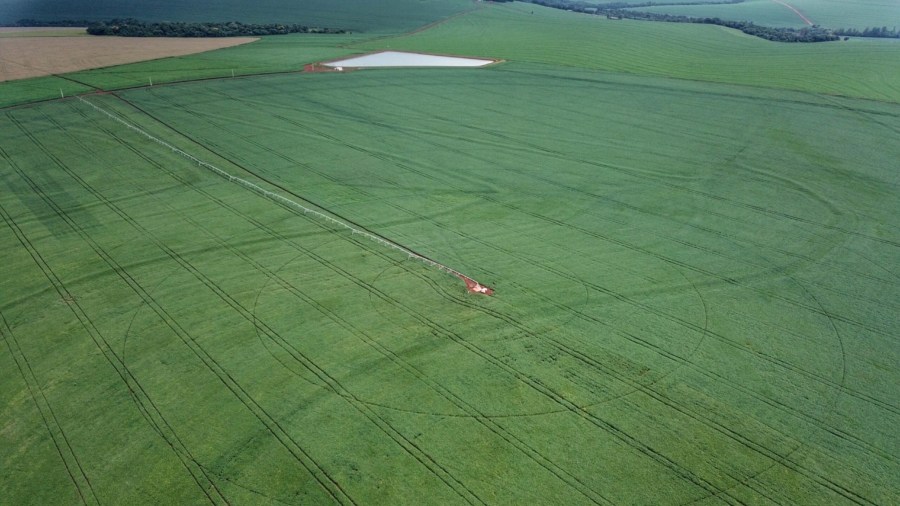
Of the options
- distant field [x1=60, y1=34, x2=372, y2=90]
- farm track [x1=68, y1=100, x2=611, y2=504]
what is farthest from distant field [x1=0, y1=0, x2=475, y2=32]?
farm track [x1=68, y1=100, x2=611, y2=504]

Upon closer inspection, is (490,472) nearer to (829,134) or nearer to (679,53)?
(829,134)

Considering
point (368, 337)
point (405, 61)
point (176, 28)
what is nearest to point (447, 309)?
point (368, 337)

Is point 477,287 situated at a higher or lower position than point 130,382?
higher

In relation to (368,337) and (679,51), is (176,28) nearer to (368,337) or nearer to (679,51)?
(679,51)

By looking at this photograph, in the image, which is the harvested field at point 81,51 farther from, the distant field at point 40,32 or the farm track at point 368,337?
the farm track at point 368,337

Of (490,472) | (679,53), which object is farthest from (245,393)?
(679,53)

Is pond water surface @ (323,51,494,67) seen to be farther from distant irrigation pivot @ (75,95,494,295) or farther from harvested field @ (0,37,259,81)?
distant irrigation pivot @ (75,95,494,295)
